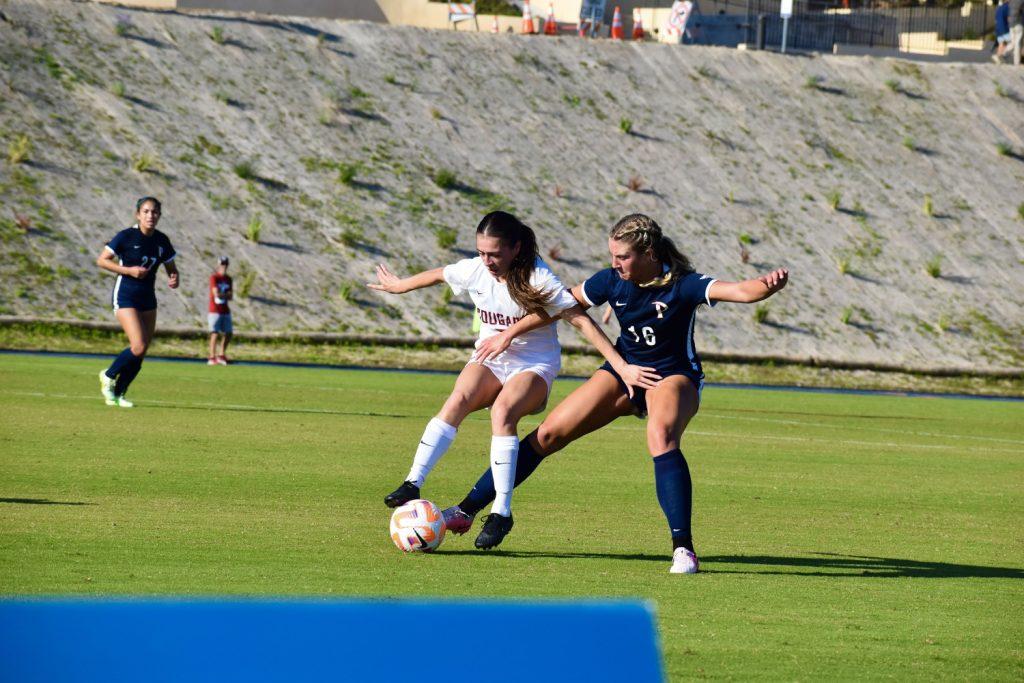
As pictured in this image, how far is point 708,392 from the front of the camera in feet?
90.6

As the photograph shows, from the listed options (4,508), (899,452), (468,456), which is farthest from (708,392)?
(4,508)

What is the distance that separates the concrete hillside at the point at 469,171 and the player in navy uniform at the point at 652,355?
24075mm

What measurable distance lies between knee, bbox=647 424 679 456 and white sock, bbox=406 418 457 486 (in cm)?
145

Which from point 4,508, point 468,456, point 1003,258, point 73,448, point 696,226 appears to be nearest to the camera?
point 4,508

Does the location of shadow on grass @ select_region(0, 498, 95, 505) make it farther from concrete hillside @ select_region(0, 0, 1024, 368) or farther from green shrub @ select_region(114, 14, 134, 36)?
green shrub @ select_region(114, 14, 134, 36)

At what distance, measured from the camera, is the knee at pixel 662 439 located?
8672 millimetres

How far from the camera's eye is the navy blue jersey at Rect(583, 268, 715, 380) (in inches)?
349

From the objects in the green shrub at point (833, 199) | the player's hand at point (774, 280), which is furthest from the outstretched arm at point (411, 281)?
the green shrub at point (833, 199)

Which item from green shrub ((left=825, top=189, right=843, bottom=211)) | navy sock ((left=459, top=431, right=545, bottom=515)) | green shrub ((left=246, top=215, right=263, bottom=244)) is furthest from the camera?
green shrub ((left=825, top=189, right=843, bottom=211))

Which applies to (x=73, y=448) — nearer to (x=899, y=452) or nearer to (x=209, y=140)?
(x=899, y=452)

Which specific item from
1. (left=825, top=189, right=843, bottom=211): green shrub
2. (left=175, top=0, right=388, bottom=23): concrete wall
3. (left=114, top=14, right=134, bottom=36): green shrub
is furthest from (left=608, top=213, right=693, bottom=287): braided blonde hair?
(left=175, top=0, right=388, bottom=23): concrete wall

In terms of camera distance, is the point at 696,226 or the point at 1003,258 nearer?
the point at 696,226

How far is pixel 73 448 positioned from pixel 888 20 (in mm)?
54830

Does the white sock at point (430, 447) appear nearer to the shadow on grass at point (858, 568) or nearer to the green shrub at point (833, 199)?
the shadow on grass at point (858, 568)
